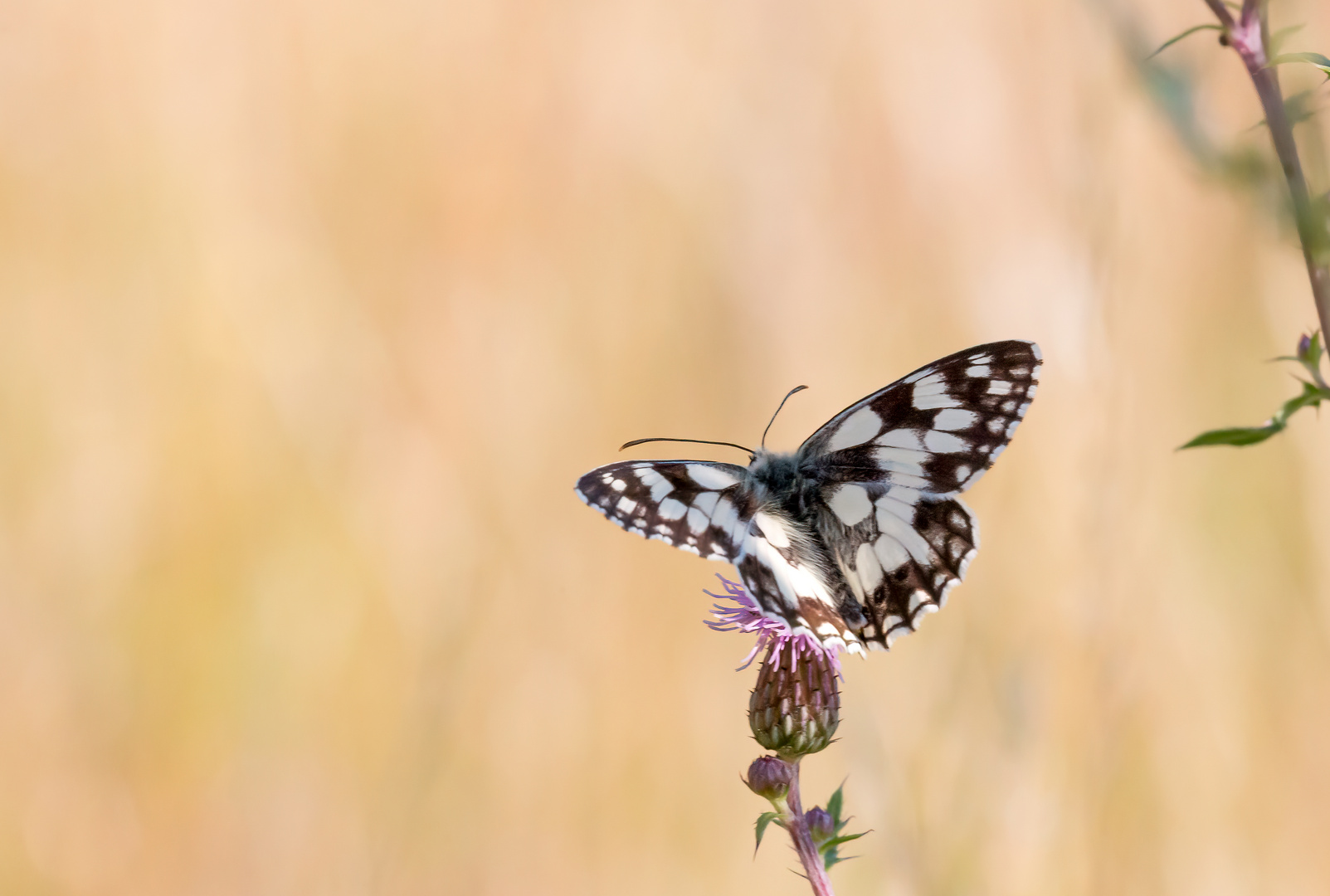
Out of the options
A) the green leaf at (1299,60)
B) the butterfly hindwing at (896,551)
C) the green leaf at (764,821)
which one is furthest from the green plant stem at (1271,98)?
the green leaf at (764,821)

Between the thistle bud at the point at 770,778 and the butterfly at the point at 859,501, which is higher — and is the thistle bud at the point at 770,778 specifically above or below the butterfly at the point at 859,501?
below

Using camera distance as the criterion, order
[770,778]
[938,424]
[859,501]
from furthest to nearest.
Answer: [859,501]
[938,424]
[770,778]

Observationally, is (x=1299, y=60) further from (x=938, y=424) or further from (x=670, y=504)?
(x=670, y=504)

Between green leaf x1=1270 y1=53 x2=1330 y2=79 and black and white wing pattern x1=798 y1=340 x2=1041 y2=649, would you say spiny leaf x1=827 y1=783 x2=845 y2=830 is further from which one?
green leaf x1=1270 y1=53 x2=1330 y2=79

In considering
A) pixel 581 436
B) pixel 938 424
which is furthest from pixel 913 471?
pixel 581 436

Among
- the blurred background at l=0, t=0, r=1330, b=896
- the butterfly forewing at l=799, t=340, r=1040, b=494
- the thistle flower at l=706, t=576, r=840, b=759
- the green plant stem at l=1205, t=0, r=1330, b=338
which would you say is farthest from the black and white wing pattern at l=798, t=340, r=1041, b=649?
the green plant stem at l=1205, t=0, r=1330, b=338

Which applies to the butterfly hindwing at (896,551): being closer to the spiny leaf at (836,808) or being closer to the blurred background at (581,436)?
the spiny leaf at (836,808)

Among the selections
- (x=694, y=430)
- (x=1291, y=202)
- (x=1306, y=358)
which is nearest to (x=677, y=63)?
(x=694, y=430)
